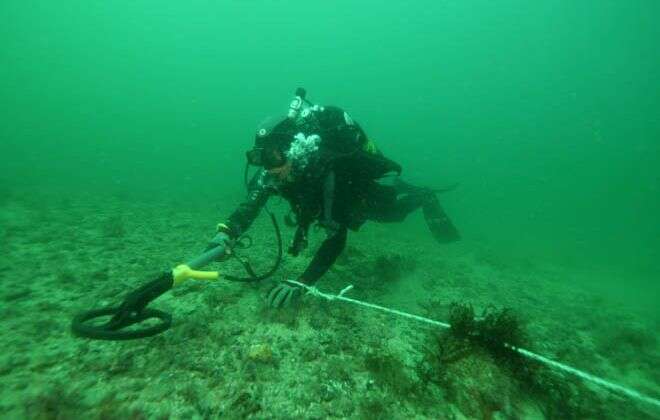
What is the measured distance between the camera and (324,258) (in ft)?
14.3

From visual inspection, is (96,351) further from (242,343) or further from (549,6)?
(549,6)

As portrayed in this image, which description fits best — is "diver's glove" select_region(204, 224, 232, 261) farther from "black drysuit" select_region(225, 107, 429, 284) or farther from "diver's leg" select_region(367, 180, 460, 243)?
"diver's leg" select_region(367, 180, 460, 243)

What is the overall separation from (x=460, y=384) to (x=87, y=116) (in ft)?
510

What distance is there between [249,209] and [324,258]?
4.54 feet

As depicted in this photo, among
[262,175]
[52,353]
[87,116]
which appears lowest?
[52,353]

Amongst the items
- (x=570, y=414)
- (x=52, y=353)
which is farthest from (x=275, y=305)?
(x=570, y=414)

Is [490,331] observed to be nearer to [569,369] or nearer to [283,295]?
[569,369]

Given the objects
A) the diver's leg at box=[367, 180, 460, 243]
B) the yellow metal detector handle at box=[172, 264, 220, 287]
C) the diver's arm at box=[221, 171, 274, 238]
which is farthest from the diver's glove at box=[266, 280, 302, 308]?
the diver's leg at box=[367, 180, 460, 243]

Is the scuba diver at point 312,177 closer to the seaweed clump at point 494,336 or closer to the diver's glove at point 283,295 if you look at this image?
the diver's glove at point 283,295

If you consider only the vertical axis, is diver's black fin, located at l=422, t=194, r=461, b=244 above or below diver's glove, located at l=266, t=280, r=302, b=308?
above

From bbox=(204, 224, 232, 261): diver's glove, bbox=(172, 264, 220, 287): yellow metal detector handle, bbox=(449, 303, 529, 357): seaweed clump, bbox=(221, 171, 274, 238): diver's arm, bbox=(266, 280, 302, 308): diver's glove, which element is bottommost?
bbox=(266, 280, 302, 308): diver's glove

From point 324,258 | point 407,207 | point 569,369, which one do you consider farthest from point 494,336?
point 407,207

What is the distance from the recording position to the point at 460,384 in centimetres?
277

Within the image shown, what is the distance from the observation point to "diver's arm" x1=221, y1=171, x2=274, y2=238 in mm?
4613
